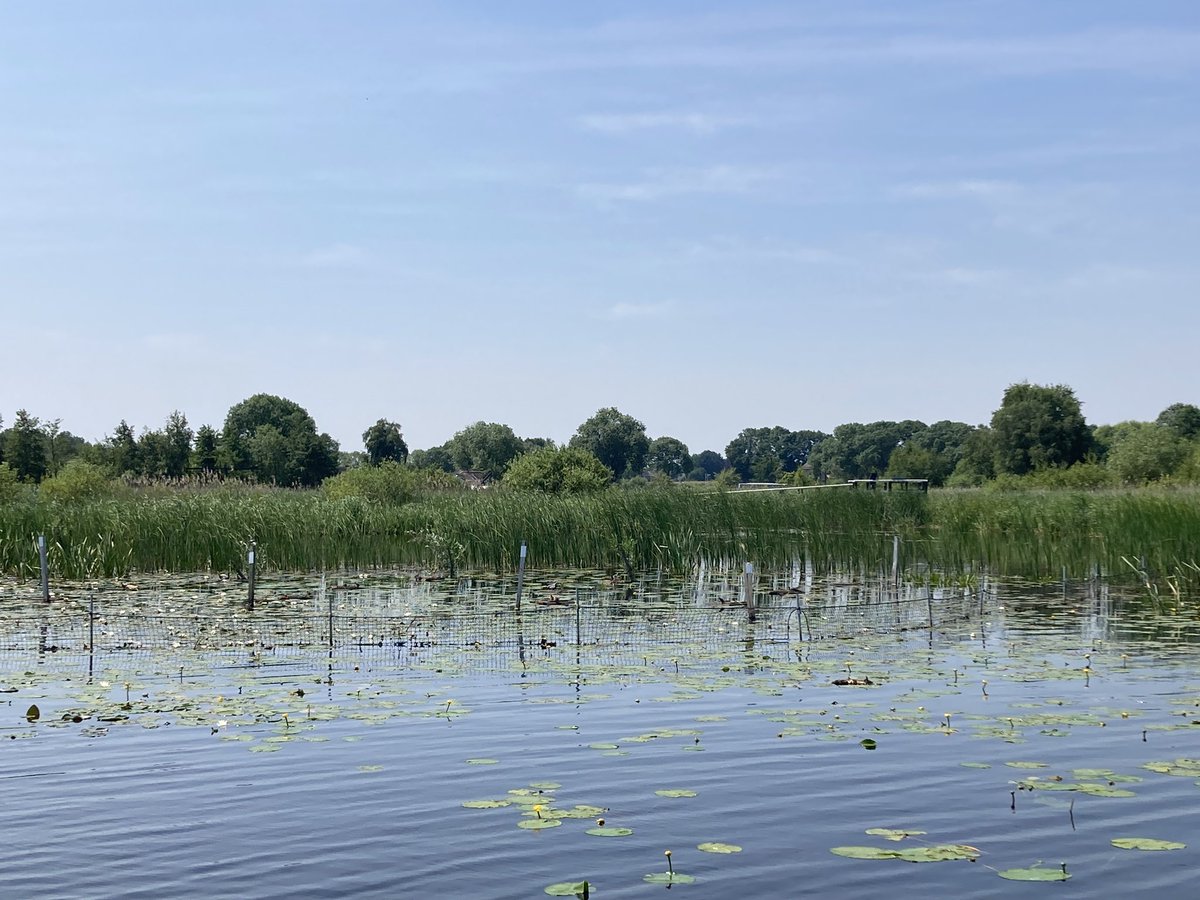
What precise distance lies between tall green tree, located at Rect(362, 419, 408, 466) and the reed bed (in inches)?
3070

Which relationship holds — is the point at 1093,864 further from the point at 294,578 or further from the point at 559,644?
the point at 294,578

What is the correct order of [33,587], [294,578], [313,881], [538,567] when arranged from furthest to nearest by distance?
[538,567] → [294,578] → [33,587] → [313,881]

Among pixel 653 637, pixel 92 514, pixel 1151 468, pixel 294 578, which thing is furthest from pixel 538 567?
pixel 1151 468

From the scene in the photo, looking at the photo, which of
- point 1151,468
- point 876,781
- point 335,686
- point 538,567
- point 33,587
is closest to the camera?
point 876,781

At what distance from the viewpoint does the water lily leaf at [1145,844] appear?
832 centimetres

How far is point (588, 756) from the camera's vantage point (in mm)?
11312

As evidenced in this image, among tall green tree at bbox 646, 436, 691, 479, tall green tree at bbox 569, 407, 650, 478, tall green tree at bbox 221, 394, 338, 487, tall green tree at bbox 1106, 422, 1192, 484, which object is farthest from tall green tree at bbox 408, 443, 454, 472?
tall green tree at bbox 1106, 422, 1192, 484

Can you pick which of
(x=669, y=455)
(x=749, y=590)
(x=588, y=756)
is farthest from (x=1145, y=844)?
(x=669, y=455)

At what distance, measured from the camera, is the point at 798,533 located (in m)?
34.3

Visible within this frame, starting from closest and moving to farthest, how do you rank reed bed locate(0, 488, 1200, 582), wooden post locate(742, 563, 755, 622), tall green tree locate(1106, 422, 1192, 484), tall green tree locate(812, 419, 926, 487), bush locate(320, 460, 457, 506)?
wooden post locate(742, 563, 755, 622) → reed bed locate(0, 488, 1200, 582) → bush locate(320, 460, 457, 506) → tall green tree locate(1106, 422, 1192, 484) → tall green tree locate(812, 419, 926, 487)

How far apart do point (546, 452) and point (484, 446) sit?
11735 centimetres

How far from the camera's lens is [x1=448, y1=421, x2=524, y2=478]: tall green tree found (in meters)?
159

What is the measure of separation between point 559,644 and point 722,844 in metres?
10.1

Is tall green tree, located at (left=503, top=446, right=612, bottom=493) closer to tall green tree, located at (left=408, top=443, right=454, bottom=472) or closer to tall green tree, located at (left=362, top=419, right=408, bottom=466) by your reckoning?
tall green tree, located at (left=362, top=419, right=408, bottom=466)
